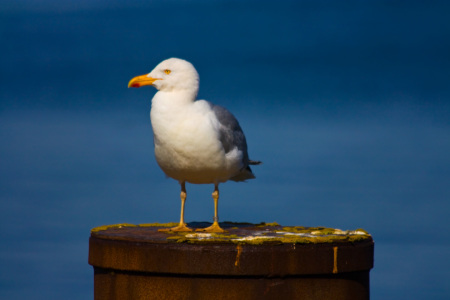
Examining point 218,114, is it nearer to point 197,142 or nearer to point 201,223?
point 197,142

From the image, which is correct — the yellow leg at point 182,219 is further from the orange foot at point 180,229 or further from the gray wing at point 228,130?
the gray wing at point 228,130

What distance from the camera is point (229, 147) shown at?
10953 millimetres

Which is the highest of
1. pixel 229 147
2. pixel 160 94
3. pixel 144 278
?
pixel 160 94

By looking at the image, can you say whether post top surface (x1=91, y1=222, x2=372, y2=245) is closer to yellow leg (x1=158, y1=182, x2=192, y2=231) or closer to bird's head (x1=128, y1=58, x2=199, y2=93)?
yellow leg (x1=158, y1=182, x2=192, y2=231)

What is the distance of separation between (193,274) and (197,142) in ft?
6.67

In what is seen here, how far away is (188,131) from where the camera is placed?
10453 mm

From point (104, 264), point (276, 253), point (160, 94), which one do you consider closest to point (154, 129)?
point (160, 94)

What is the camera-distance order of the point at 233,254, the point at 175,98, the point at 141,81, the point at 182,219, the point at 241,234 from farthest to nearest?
1. the point at 182,219
2. the point at 141,81
3. the point at 175,98
4. the point at 241,234
5. the point at 233,254

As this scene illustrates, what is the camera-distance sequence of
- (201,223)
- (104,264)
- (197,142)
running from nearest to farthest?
(104,264)
(197,142)
(201,223)

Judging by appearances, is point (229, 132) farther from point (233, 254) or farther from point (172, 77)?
point (233, 254)

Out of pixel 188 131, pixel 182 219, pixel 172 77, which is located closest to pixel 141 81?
pixel 172 77

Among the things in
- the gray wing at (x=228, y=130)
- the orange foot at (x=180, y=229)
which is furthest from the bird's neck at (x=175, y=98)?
the orange foot at (x=180, y=229)

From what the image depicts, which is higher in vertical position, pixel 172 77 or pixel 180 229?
pixel 172 77

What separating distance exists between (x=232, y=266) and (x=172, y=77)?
116 inches
